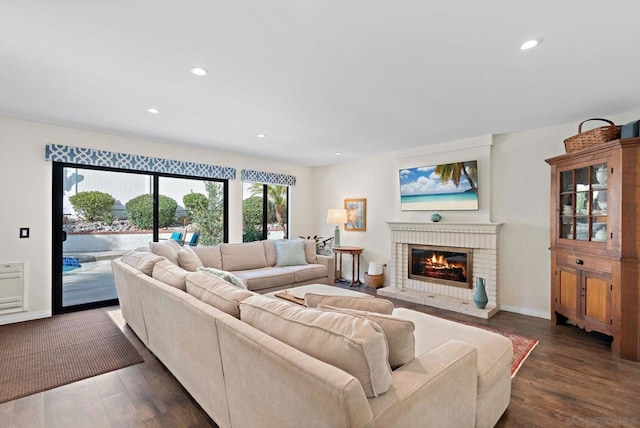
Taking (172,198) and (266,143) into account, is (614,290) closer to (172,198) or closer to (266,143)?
(266,143)

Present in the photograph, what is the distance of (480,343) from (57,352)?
3.53 metres

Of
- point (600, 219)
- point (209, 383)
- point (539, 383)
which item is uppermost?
point (600, 219)

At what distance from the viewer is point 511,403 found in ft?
6.85

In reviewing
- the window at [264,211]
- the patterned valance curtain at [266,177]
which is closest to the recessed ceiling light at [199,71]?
the patterned valance curtain at [266,177]

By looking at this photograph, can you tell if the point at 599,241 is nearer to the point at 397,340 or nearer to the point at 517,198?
the point at 517,198

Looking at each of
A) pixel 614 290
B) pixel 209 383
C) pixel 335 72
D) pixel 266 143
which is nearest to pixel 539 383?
pixel 614 290

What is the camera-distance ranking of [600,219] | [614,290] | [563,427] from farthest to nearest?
1. [600,219]
2. [614,290]
3. [563,427]

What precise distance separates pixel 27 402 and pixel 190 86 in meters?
2.59

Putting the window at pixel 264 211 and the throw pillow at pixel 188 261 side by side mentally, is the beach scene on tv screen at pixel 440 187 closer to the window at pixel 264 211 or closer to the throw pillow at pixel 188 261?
the window at pixel 264 211

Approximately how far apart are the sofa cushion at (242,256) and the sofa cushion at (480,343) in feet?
9.50

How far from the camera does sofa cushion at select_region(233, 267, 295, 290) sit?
4.09 m

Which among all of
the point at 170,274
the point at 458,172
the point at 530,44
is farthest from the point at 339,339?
the point at 458,172

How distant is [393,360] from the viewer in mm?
1355

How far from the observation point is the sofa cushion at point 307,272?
4590mm
